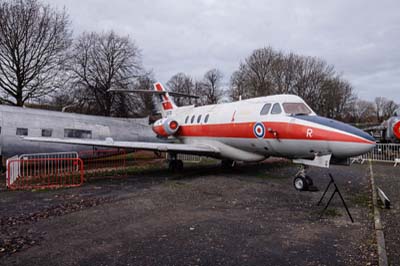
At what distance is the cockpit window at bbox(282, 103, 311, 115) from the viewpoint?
964cm

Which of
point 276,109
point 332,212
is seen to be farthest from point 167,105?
point 332,212

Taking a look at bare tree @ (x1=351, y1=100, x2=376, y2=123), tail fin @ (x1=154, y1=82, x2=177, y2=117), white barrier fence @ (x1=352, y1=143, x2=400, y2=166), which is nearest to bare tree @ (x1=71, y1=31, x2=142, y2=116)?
tail fin @ (x1=154, y1=82, x2=177, y2=117)

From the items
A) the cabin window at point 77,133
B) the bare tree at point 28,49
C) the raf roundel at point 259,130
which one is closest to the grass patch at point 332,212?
the raf roundel at point 259,130

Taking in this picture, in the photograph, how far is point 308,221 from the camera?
238 inches

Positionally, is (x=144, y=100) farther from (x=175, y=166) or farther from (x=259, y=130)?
(x=259, y=130)

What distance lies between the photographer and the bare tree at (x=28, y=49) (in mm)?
21578

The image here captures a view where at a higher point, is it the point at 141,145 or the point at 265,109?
the point at 265,109

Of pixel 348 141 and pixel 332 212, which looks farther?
pixel 348 141

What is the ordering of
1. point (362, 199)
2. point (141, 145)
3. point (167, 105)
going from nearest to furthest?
1. point (362, 199)
2. point (141, 145)
3. point (167, 105)

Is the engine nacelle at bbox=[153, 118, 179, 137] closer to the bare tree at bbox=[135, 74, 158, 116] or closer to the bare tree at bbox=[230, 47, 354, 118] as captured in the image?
the bare tree at bbox=[135, 74, 158, 116]

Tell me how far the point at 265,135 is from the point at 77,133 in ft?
35.7

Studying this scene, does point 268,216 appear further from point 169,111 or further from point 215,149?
point 169,111

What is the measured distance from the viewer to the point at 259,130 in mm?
10375

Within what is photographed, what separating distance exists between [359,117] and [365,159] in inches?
2446
